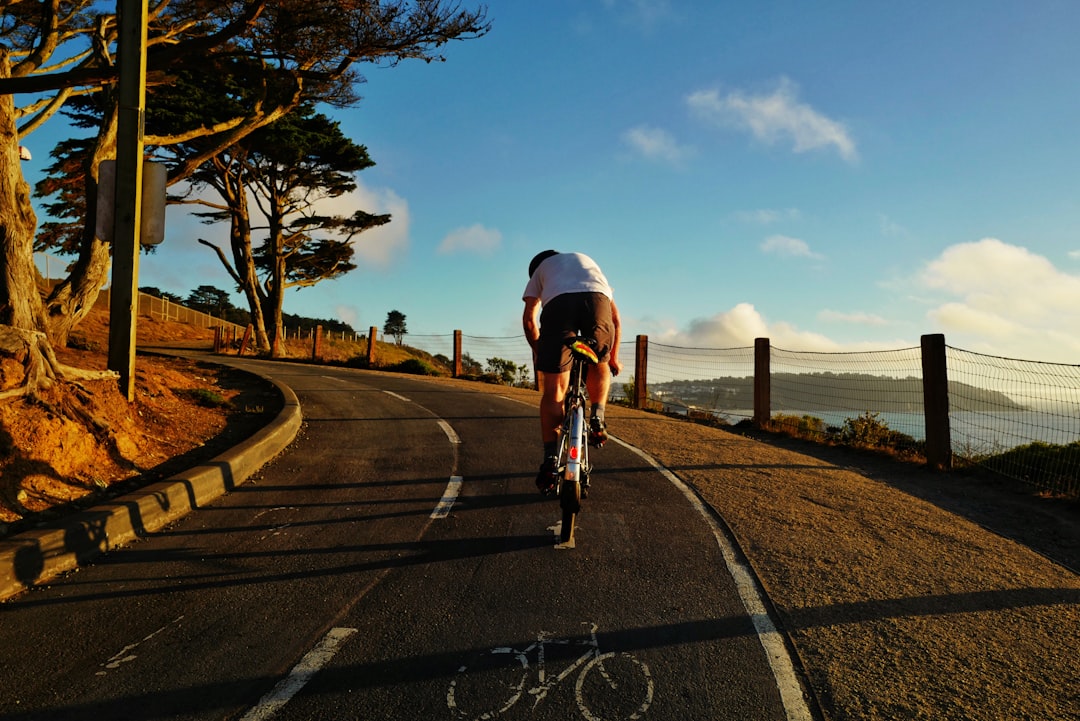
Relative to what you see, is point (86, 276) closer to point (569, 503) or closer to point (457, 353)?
point (569, 503)

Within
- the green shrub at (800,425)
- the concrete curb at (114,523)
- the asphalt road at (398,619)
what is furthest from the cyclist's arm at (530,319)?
the green shrub at (800,425)

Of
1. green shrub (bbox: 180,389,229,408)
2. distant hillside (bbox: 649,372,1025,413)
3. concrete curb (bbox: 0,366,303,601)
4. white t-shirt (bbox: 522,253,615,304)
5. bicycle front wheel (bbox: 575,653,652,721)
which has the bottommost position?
bicycle front wheel (bbox: 575,653,652,721)

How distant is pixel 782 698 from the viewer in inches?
115

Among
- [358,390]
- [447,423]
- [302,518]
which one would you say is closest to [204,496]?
[302,518]

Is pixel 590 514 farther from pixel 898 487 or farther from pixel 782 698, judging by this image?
pixel 898 487

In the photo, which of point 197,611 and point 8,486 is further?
point 8,486

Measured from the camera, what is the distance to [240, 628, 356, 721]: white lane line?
277cm

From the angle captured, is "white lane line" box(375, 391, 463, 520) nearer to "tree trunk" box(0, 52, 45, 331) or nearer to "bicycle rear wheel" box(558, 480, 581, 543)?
"bicycle rear wheel" box(558, 480, 581, 543)

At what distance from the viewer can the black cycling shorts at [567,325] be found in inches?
193

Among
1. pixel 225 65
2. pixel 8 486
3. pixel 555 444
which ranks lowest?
pixel 8 486

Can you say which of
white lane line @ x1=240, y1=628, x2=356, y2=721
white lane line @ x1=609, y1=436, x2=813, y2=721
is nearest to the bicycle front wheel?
white lane line @ x1=609, y1=436, x2=813, y2=721

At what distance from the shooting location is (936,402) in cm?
931

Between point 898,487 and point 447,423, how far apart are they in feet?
19.5

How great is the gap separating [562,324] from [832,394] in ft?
28.4
